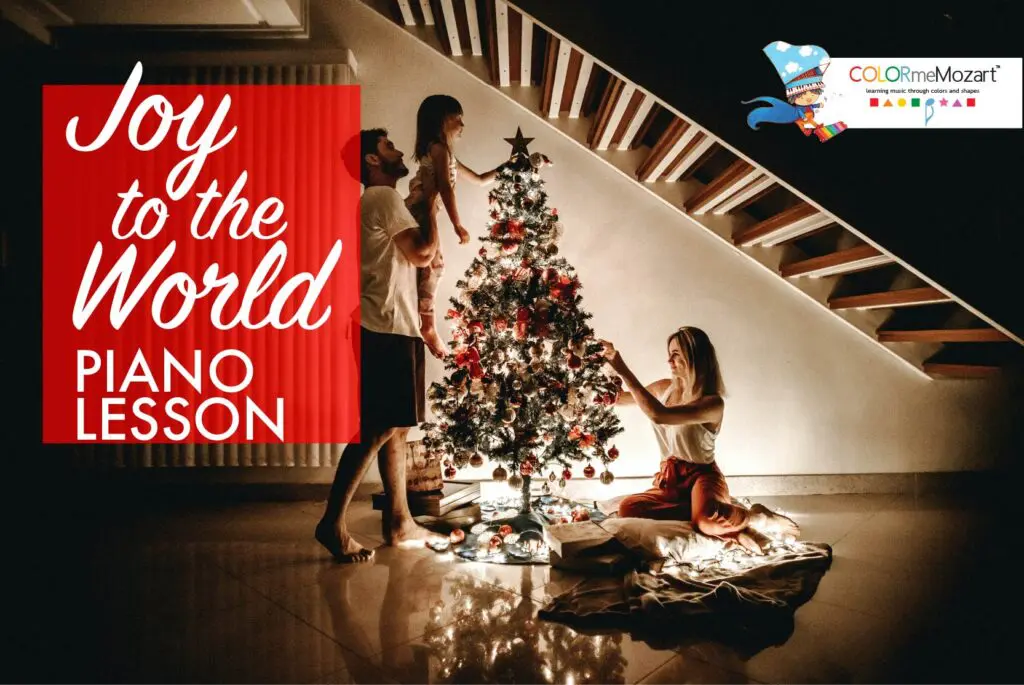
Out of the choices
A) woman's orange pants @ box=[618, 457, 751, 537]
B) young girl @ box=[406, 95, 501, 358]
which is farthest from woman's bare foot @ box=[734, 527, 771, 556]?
young girl @ box=[406, 95, 501, 358]

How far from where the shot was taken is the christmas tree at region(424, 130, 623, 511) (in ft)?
8.57

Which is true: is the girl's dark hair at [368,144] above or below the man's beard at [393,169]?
above

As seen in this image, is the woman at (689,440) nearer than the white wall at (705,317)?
Yes

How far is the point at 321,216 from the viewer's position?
10.9ft

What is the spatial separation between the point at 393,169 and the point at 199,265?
149cm

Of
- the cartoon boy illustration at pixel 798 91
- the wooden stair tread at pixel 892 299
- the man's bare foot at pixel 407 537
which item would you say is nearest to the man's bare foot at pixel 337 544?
the man's bare foot at pixel 407 537

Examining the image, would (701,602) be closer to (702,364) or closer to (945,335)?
(702,364)

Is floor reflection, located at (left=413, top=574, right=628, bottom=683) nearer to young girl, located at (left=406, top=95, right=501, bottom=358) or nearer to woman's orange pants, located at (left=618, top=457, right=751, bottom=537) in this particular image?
woman's orange pants, located at (left=618, top=457, right=751, bottom=537)

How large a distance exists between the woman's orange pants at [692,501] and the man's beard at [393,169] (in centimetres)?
197

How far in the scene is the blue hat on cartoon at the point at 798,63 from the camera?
2250 mm

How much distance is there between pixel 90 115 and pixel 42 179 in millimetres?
470

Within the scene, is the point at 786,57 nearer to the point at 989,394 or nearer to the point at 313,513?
the point at 989,394

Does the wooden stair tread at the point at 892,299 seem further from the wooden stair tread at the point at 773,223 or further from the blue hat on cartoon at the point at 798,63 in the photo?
the blue hat on cartoon at the point at 798,63

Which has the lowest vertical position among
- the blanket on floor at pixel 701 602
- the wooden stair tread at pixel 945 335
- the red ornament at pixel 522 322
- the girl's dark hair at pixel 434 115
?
the blanket on floor at pixel 701 602
